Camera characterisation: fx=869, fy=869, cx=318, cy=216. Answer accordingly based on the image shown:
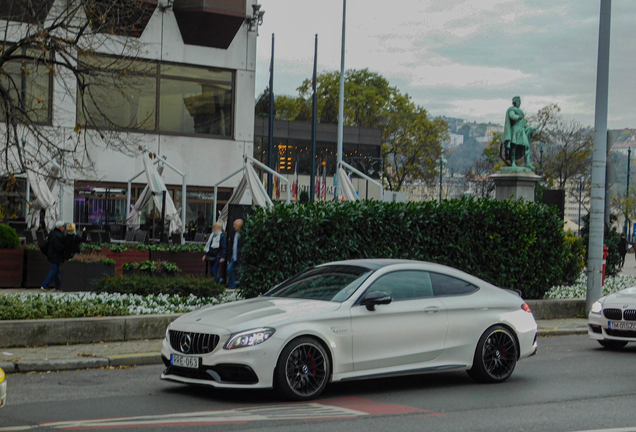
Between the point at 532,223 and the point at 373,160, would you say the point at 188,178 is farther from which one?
the point at 532,223

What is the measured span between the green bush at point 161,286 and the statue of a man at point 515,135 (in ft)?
64.6

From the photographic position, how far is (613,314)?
1355 cm

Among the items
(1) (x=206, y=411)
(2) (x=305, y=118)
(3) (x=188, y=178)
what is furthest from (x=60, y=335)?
(2) (x=305, y=118)

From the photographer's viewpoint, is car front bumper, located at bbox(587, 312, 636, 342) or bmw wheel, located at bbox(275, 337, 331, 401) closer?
bmw wheel, located at bbox(275, 337, 331, 401)

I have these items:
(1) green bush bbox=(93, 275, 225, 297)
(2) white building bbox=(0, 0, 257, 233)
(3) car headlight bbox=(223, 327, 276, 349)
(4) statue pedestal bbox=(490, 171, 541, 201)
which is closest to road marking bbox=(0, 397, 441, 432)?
(3) car headlight bbox=(223, 327, 276, 349)

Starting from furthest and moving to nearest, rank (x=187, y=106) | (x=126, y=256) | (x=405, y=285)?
(x=187, y=106) < (x=126, y=256) < (x=405, y=285)

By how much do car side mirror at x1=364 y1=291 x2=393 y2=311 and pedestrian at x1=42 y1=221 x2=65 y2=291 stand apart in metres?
11.1

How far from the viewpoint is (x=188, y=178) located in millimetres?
34812

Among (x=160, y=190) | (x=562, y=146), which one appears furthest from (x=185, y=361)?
(x=562, y=146)

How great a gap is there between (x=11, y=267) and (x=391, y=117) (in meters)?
64.8

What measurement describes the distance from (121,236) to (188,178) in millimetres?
4935

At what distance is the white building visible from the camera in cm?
3338

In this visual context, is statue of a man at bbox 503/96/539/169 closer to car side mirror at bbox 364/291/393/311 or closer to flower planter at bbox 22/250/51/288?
→ flower planter at bbox 22/250/51/288

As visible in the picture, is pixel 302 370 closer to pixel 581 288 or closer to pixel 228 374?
pixel 228 374
